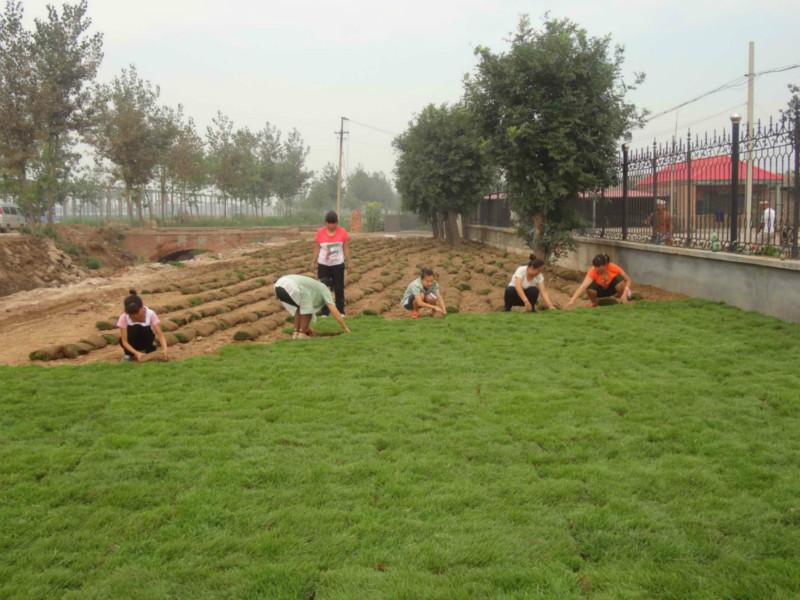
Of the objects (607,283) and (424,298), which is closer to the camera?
(424,298)

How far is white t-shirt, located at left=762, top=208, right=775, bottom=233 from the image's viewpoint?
10000 mm

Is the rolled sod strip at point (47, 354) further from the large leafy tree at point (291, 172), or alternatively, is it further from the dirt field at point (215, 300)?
the large leafy tree at point (291, 172)

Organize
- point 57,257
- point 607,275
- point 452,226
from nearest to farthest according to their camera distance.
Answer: point 607,275 → point 57,257 → point 452,226

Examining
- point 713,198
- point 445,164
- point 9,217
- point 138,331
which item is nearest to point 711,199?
point 713,198

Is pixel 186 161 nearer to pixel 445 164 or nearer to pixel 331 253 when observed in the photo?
pixel 445 164

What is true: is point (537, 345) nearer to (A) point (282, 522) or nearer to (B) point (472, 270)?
(A) point (282, 522)

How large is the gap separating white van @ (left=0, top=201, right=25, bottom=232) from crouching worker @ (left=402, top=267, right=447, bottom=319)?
26954 millimetres

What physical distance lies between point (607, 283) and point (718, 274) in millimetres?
1563

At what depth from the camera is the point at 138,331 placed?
802 cm

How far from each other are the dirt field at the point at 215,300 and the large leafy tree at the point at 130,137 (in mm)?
11290

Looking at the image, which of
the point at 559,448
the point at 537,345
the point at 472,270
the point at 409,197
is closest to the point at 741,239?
the point at 537,345

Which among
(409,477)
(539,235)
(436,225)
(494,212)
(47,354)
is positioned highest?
(494,212)

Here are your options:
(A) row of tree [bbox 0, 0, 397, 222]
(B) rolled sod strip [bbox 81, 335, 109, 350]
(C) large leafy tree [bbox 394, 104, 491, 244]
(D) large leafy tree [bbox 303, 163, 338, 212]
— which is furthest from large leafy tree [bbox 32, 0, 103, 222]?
(D) large leafy tree [bbox 303, 163, 338, 212]

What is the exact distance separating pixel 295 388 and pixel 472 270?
39.6ft
